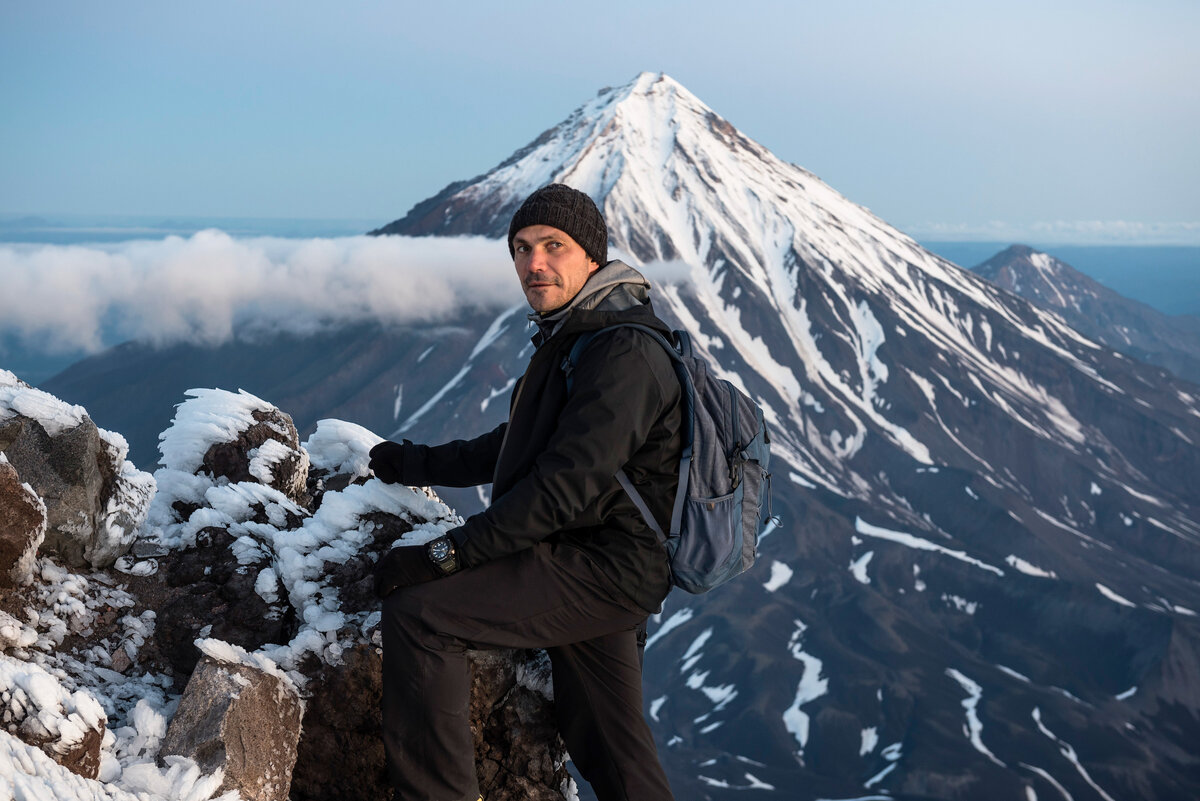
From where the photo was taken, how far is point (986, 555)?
186 m

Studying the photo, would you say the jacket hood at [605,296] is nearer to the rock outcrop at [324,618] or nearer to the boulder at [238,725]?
the rock outcrop at [324,618]

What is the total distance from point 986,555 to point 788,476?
4285 cm

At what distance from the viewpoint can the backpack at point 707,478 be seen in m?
5.01

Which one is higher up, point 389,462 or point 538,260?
point 538,260

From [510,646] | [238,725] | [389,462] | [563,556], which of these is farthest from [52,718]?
[389,462]

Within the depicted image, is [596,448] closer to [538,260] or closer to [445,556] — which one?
[445,556]

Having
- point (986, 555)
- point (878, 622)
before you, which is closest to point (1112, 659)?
point (986, 555)

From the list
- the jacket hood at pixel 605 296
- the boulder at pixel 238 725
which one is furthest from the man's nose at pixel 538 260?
the boulder at pixel 238 725

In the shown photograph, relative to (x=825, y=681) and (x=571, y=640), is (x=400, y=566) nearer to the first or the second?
(x=571, y=640)

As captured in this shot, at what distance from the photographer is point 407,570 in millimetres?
4816

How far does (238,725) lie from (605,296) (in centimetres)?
307

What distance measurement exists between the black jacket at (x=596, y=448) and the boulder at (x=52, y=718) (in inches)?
75.1

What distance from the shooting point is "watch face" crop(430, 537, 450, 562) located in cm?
475

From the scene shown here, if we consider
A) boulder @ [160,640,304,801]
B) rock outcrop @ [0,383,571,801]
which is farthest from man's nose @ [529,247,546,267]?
boulder @ [160,640,304,801]
